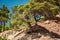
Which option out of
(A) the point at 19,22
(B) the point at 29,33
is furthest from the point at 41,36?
(A) the point at 19,22

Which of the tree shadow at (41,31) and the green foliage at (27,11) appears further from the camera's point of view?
the tree shadow at (41,31)

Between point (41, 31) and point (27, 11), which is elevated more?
point (27, 11)

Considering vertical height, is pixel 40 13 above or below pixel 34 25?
above

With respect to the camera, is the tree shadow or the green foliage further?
the tree shadow

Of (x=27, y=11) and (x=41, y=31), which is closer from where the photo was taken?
(x=27, y=11)

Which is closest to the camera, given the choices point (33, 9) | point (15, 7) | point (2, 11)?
point (33, 9)

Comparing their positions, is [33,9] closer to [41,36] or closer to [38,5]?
[38,5]

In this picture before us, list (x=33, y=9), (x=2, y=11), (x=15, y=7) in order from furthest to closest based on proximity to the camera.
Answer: (x=2, y=11), (x=15, y=7), (x=33, y=9)

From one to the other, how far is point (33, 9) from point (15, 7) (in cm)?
332

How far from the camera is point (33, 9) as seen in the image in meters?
25.3

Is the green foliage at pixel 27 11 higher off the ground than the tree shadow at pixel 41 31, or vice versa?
the green foliage at pixel 27 11

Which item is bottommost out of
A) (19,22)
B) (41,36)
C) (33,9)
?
(41,36)

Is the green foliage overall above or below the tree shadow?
above

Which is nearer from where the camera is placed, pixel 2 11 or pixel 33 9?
pixel 33 9
